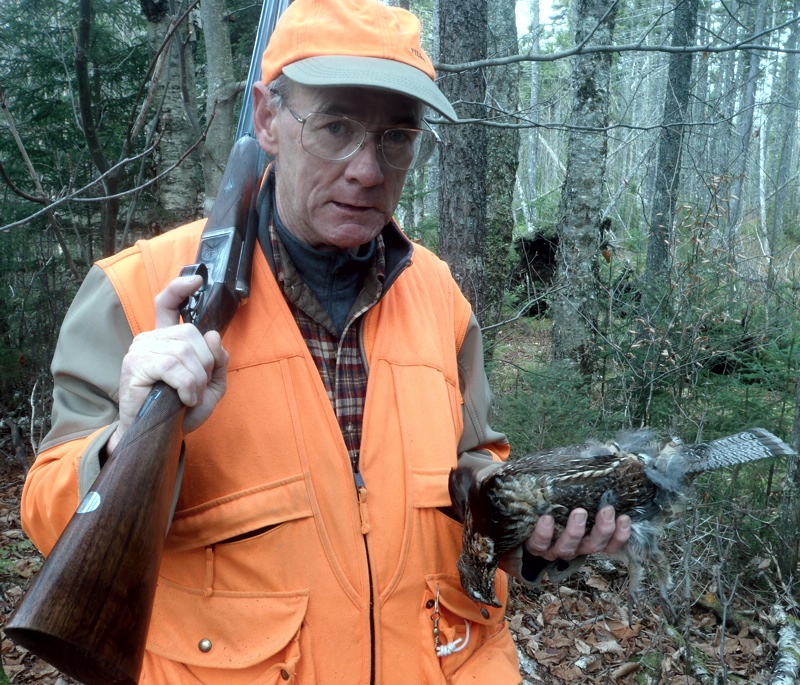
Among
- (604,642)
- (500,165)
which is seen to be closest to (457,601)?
(604,642)

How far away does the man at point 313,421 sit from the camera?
2002 millimetres

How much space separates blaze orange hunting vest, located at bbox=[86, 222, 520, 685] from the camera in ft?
6.63

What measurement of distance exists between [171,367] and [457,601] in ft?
4.58

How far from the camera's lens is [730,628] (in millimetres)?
5223

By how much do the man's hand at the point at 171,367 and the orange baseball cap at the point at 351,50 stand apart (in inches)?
37.9

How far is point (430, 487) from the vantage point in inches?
90.8

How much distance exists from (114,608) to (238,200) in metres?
1.45

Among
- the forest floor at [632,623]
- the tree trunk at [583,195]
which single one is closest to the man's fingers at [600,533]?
the forest floor at [632,623]

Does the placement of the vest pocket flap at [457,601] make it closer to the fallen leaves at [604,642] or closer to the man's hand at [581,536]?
the man's hand at [581,536]

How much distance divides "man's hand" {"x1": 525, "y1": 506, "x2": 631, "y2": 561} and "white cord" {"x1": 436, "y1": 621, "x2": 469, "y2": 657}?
425 mm

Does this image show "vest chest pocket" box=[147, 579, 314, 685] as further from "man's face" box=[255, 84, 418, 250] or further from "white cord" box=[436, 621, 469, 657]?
"man's face" box=[255, 84, 418, 250]

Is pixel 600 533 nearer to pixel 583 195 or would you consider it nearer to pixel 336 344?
pixel 336 344

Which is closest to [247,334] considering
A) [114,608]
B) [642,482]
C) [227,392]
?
[227,392]

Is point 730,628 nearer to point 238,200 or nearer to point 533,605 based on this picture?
point 533,605
